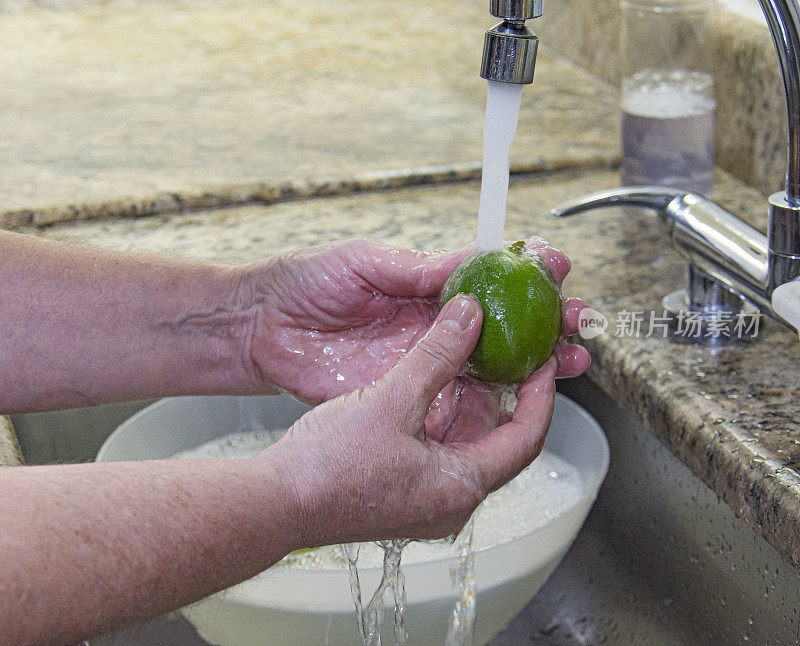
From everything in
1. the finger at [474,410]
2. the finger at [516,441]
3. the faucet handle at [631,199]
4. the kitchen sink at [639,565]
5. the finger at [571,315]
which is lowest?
the kitchen sink at [639,565]

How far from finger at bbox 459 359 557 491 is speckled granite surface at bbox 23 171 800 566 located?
6.0 inches

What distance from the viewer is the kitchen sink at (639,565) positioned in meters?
0.95

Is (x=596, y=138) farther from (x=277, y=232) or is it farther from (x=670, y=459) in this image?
(x=670, y=459)

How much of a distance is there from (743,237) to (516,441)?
1.19 feet

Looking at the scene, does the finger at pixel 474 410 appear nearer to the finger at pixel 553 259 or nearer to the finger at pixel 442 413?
the finger at pixel 442 413

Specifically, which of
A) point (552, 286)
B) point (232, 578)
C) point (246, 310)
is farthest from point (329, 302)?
point (232, 578)

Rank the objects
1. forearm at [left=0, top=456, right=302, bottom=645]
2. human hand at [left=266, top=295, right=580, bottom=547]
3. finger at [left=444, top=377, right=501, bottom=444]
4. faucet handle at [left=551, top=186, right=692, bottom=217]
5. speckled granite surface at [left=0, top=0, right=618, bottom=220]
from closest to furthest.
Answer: forearm at [left=0, top=456, right=302, bottom=645] < human hand at [left=266, top=295, right=580, bottom=547] < finger at [left=444, top=377, right=501, bottom=444] < faucet handle at [left=551, top=186, right=692, bottom=217] < speckled granite surface at [left=0, top=0, right=618, bottom=220]

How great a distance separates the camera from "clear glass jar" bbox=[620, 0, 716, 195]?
1.29m

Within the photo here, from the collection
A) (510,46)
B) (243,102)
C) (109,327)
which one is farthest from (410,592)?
(243,102)

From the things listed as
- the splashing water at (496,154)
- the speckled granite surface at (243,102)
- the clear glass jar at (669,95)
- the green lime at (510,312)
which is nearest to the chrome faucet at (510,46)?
the splashing water at (496,154)

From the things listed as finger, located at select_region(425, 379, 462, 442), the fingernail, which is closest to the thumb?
the fingernail

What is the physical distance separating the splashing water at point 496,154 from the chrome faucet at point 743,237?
0.81 ft

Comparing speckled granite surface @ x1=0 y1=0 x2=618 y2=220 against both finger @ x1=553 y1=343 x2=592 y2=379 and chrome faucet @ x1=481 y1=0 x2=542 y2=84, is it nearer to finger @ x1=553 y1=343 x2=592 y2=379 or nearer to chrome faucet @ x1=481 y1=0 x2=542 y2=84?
finger @ x1=553 y1=343 x2=592 y2=379

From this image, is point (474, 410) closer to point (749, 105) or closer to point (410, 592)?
point (410, 592)
